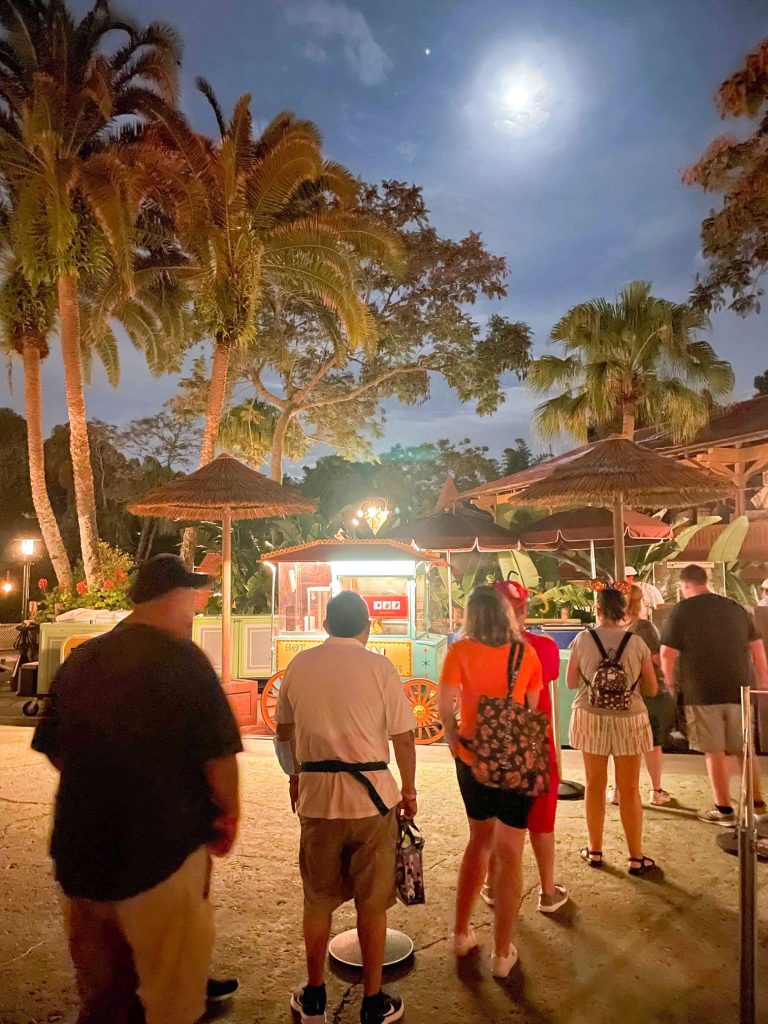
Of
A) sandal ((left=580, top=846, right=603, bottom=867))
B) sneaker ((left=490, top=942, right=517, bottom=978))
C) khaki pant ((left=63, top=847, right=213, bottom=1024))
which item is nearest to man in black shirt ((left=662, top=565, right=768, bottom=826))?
sandal ((left=580, top=846, right=603, bottom=867))

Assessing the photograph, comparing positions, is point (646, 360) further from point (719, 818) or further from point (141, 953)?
point (141, 953)

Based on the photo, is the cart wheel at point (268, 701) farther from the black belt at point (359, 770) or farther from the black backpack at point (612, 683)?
the black belt at point (359, 770)

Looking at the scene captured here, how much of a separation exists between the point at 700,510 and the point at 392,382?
361 inches

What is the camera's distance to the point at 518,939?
3900 mm

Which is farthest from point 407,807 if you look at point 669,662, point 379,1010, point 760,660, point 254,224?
point 254,224

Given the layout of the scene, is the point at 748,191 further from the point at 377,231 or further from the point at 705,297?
the point at 377,231

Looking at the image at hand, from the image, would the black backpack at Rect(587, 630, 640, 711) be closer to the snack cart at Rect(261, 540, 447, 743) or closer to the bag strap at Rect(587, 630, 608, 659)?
the bag strap at Rect(587, 630, 608, 659)

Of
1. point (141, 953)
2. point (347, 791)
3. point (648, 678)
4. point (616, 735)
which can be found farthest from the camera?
point (648, 678)

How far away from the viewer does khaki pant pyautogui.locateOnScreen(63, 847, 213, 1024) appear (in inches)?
88.9

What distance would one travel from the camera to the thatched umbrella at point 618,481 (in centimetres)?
665

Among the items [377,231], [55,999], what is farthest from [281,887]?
[377,231]

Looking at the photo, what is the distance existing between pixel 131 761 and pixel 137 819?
6.8 inches

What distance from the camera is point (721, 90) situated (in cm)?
1186

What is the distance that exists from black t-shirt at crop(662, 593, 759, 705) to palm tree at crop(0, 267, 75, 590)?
13.0m
